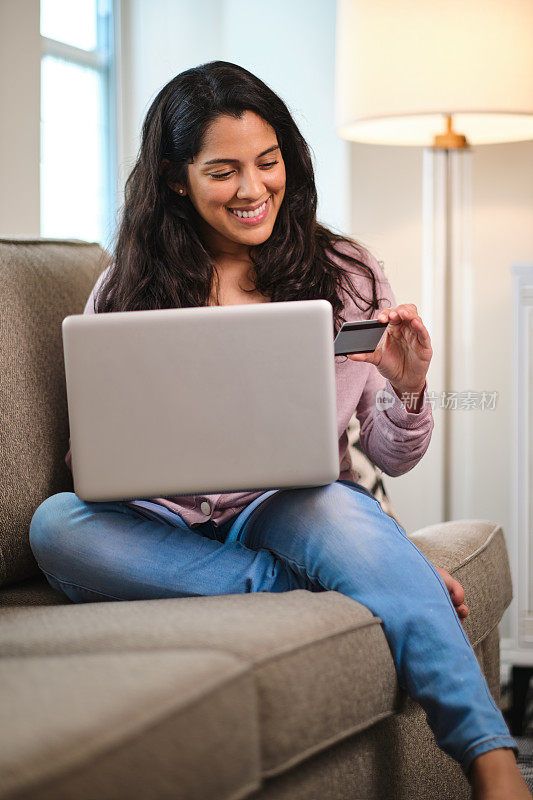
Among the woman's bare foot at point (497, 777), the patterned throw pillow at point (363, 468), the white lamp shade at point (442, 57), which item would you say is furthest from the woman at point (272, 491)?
the white lamp shade at point (442, 57)

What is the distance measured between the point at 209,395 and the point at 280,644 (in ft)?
0.93

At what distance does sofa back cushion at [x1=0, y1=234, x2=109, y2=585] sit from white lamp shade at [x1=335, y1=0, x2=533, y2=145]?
738 millimetres

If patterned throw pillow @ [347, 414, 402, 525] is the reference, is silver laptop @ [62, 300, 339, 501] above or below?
above

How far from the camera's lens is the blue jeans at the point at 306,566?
94cm

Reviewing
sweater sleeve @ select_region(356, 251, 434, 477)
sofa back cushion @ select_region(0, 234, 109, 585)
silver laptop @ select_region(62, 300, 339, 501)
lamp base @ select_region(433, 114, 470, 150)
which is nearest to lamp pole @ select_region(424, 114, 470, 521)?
lamp base @ select_region(433, 114, 470, 150)

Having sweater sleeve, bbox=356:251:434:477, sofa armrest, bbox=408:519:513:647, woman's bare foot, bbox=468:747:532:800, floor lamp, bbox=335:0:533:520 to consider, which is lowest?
woman's bare foot, bbox=468:747:532:800

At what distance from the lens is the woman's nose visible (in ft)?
4.47

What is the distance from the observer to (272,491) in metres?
1.19

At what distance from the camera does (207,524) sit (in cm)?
124

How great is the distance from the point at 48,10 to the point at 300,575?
1.65 meters

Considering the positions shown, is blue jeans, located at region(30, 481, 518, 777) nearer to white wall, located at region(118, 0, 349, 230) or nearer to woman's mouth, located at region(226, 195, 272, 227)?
woman's mouth, located at region(226, 195, 272, 227)

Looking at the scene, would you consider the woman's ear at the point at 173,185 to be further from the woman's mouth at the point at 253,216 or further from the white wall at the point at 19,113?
the white wall at the point at 19,113

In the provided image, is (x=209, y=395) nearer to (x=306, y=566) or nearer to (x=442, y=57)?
(x=306, y=566)

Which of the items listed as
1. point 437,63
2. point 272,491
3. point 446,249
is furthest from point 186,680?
point 446,249
